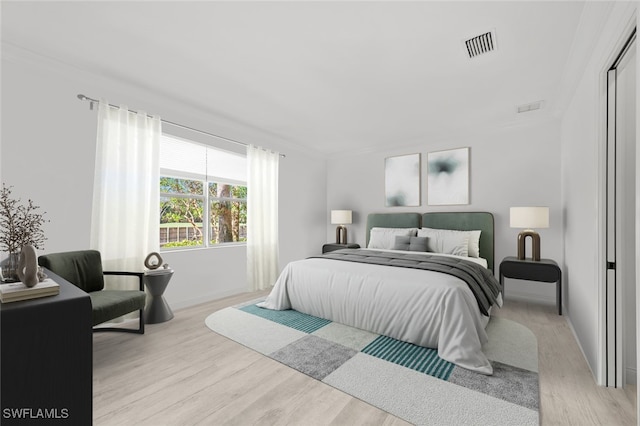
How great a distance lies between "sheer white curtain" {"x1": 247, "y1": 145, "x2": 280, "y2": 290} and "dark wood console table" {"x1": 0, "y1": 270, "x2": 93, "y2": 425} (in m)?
3.09

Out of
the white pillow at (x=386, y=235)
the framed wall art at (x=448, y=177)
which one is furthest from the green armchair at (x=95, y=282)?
the framed wall art at (x=448, y=177)

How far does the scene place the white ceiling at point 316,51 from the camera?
192 cm

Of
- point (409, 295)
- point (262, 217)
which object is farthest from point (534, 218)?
point (262, 217)

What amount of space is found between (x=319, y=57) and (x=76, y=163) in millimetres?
2570

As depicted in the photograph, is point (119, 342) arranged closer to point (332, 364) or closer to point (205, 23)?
point (332, 364)

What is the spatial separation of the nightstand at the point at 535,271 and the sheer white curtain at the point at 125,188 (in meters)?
4.31

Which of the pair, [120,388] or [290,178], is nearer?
[120,388]

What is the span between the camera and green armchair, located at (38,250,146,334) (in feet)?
7.43

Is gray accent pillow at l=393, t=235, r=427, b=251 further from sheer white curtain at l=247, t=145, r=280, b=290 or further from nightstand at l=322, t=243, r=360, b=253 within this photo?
sheer white curtain at l=247, t=145, r=280, b=290

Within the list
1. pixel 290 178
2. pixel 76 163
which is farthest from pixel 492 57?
pixel 76 163

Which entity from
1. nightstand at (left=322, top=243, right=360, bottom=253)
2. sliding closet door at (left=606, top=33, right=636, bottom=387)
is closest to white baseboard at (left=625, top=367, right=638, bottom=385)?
sliding closet door at (left=606, top=33, right=636, bottom=387)

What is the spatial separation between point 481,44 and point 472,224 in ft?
8.85

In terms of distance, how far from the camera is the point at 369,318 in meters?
2.66

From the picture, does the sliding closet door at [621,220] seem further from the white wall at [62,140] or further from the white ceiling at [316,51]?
the white wall at [62,140]
